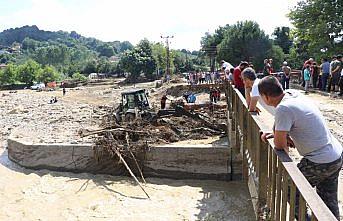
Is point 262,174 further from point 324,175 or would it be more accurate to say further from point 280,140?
point 280,140

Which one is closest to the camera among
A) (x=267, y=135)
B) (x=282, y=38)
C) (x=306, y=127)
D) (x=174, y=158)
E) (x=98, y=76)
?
(x=306, y=127)

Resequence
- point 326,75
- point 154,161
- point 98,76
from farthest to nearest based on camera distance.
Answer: point 98,76
point 326,75
point 154,161

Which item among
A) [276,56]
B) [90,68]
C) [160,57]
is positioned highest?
[160,57]

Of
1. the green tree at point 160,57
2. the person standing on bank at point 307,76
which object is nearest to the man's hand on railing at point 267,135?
the person standing on bank at point 307,76

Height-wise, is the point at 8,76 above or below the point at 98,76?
above

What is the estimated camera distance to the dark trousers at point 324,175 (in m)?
4.08

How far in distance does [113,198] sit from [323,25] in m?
18.7

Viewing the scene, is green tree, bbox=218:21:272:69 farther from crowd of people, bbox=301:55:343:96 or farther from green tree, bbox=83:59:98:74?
green tree, bbox=83:59:98:74

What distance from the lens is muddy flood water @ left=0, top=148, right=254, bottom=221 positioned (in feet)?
36.2

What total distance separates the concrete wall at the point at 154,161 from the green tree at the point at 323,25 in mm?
15210

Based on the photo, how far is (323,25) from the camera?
2500cm

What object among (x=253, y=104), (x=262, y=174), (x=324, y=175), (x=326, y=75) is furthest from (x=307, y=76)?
(x=324, y=175)

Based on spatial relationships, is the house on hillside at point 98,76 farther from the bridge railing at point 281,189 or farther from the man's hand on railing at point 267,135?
the man's hand on railing at point 267,135

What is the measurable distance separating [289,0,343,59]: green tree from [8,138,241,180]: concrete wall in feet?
49.9
